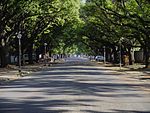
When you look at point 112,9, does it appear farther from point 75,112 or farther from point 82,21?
point 75,112

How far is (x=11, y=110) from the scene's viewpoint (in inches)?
563

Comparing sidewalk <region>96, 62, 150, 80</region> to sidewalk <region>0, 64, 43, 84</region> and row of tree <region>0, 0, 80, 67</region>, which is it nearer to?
sidewalk <region>0, 64, 43, 84</region>

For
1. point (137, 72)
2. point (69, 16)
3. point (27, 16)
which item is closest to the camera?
point (137, 72)

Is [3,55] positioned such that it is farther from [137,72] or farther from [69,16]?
[137,72]

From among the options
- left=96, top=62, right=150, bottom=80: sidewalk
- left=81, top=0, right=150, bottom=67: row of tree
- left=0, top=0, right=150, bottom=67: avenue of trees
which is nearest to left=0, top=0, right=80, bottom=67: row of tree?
left=0, top=0, right=150, bottom=67: avenue of trees

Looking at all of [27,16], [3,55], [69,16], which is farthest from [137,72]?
[69,16]

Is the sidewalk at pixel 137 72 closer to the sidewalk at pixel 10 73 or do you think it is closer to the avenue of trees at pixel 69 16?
the avenue of trees at pixel 69 16

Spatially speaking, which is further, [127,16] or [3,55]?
[3,55]

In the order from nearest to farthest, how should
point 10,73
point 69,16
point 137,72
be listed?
point 10,73, point 137,72, point 69,16

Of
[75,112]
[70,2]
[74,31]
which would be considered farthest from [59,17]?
[75,112]

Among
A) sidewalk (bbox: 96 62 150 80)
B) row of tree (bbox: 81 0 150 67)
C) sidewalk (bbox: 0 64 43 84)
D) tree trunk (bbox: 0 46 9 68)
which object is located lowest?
sidewalk (bbox: 96 62 150 80)

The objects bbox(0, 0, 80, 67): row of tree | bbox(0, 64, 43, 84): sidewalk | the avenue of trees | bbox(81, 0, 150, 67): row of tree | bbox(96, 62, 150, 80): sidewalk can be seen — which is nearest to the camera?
bbox(0, 64, 43, 84): sidewalk

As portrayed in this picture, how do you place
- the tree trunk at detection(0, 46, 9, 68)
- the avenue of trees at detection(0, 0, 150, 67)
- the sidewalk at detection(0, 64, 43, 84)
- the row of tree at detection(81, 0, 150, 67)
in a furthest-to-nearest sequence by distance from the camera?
the tree trunk at detection(0, 46, 9, 68) < the avenue of trees at detection(0, 0, 150, 67) < the row of tree at detection(81, 0, 150, 67) < the sidewalk at detection(0, 64, 43, 84)

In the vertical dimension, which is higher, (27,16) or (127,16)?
(27,16)
